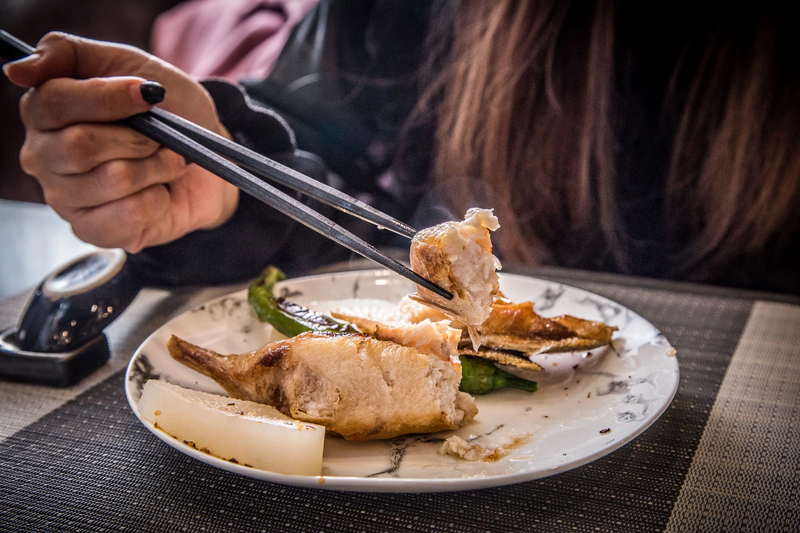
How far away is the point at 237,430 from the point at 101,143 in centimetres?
73

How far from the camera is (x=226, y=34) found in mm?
2945

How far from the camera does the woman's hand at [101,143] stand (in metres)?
1.07

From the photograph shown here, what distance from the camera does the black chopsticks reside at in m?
0.79

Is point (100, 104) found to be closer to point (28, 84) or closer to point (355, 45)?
point (28, 84)

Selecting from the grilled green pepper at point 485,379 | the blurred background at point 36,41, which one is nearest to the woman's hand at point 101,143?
the grilled green pepper at point 485,379

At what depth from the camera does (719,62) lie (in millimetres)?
1773

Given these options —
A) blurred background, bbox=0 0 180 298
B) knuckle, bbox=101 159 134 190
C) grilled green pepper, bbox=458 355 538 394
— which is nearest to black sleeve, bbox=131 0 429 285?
knuckle, bbox=101 159 134 190

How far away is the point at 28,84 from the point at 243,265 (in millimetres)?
679

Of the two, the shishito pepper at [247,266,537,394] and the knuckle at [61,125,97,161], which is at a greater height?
the knuckle at [61,125,97,161]

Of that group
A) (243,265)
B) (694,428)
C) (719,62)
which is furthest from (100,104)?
(719,62)

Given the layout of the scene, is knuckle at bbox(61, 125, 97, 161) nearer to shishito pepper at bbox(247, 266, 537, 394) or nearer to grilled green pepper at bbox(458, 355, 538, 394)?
shishito pepper at bbox(247, 266, 537, 394)

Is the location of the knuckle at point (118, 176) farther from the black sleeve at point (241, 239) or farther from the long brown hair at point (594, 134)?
the long brown hair at point (594, 134)

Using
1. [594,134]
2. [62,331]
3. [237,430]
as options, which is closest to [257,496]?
[237,430]

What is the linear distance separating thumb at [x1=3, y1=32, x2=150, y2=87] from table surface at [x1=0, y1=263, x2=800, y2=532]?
61 centimetres
